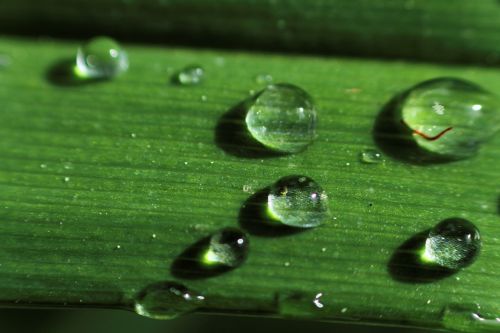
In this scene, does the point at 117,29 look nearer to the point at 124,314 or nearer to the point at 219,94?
the point at 219,94

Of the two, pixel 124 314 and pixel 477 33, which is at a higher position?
pixel 477 33

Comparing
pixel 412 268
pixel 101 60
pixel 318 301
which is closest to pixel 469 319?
pixel 412 268

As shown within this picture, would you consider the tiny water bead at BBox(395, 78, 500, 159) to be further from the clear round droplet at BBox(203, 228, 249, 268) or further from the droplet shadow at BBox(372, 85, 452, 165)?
the clear round droplet at BBox(203, 228, 249, 268)

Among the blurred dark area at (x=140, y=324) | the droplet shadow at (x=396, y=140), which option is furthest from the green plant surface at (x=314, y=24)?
the blurred dark area at (x=140, y=324)

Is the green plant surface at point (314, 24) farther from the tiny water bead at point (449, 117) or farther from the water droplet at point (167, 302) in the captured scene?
the water droplet at point (167, 302)

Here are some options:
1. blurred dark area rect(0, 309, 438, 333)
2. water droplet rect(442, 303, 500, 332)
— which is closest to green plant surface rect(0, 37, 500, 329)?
water droplet rect(442, 303, 500, 332)

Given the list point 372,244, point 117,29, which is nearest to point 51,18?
point 117,29
